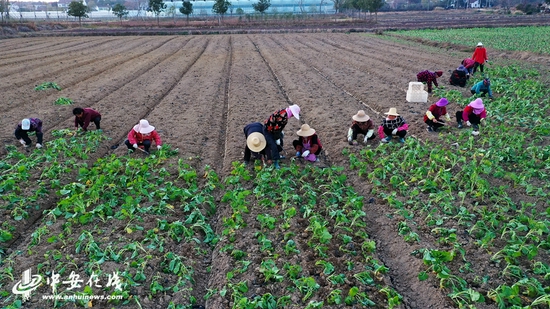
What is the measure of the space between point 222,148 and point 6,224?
444 centimetres

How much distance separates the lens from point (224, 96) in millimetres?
13688

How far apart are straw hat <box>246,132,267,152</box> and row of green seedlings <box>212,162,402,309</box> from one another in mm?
439

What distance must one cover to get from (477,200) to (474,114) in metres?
3.59

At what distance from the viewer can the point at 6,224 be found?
18.8 ft

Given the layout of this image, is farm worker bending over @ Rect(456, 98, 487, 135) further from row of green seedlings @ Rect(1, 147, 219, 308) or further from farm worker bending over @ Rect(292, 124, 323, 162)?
row of green seedlings @ Rect(1, 147, 219, 308)

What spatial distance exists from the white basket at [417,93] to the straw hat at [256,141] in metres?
6.74

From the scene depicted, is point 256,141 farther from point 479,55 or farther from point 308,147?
point 479,55

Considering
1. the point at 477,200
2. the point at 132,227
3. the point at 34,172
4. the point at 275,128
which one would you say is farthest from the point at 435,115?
the point at 34,172

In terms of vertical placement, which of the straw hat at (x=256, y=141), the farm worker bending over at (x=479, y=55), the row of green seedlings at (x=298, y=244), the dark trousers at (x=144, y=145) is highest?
the farm worker bending over at (x=479, y=55)

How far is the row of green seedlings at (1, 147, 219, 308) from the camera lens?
4.75 m

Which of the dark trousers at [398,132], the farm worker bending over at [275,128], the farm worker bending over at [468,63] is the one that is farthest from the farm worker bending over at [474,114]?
the farm worker bending over at [468,63]

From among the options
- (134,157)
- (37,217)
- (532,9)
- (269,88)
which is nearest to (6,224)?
(37,217)

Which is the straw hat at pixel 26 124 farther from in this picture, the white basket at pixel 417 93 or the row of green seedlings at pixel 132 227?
the white basket at pixel 417 93

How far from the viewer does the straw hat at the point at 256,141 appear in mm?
7289
